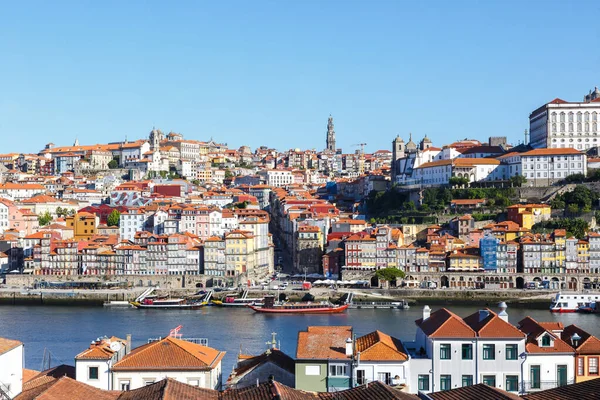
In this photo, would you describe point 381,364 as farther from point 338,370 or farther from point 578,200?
point 578,200

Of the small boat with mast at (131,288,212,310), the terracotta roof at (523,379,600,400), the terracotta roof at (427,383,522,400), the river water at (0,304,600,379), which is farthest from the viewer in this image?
the small boat with mast at (131,288,212,310)

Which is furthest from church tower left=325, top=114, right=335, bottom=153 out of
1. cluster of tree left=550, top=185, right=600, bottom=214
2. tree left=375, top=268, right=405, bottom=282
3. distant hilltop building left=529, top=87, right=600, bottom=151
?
tree left=375, top=268, right=405, bottom=282

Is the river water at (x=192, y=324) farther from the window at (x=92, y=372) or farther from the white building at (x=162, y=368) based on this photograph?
the window at (x=92, y=372)

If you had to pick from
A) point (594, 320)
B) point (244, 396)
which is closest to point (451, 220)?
point (594, 320)

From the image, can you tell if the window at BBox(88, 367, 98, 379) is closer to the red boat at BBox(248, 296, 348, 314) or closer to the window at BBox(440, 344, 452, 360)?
the window at BBox(440, 344, 452, 360)

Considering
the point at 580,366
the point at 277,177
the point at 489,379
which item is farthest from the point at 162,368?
the point at 277,177

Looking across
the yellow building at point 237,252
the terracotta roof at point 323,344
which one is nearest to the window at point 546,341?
the terracotta roof at point 323,344
